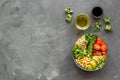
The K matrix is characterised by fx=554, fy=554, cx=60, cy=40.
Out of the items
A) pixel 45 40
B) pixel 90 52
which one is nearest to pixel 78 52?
pixel 90 52

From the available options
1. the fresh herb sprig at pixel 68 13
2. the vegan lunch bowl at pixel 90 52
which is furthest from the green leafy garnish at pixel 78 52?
the fresh herb sprig at pixel 68 13

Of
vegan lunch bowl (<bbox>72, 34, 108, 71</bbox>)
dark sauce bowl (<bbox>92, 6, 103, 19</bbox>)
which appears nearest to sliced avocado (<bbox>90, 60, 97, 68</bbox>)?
vegan lunch bowl (<bbox>72, 34, 108, 71</bbox>)

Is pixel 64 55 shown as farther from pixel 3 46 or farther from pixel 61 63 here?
pixel 3 46

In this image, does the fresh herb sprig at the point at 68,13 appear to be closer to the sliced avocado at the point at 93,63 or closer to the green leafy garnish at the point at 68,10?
the green leafy garnish at the point at 68,10

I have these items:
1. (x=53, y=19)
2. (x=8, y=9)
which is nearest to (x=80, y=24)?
(x=53, y=19)

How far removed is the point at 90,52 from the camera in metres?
3.36

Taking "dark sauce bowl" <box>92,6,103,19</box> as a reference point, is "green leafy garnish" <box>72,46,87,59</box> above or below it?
below

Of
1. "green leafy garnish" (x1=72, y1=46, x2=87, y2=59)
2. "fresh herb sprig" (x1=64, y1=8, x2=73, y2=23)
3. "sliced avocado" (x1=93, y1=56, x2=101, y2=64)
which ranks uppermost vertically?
"fresh herb sprig" (x1=64, y1=8, x2=73, y2=23)

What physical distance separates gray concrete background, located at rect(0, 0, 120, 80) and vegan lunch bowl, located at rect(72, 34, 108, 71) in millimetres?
71

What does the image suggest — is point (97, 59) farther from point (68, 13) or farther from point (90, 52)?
point (68, 13)

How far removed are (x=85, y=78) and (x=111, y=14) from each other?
1.40 feet

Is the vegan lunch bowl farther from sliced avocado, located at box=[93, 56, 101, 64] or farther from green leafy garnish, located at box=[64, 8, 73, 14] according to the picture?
green leafy garnish, located at box=[64, 8, 73, 14]

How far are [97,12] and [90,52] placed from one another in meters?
0.25

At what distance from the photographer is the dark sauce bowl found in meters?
3.40
